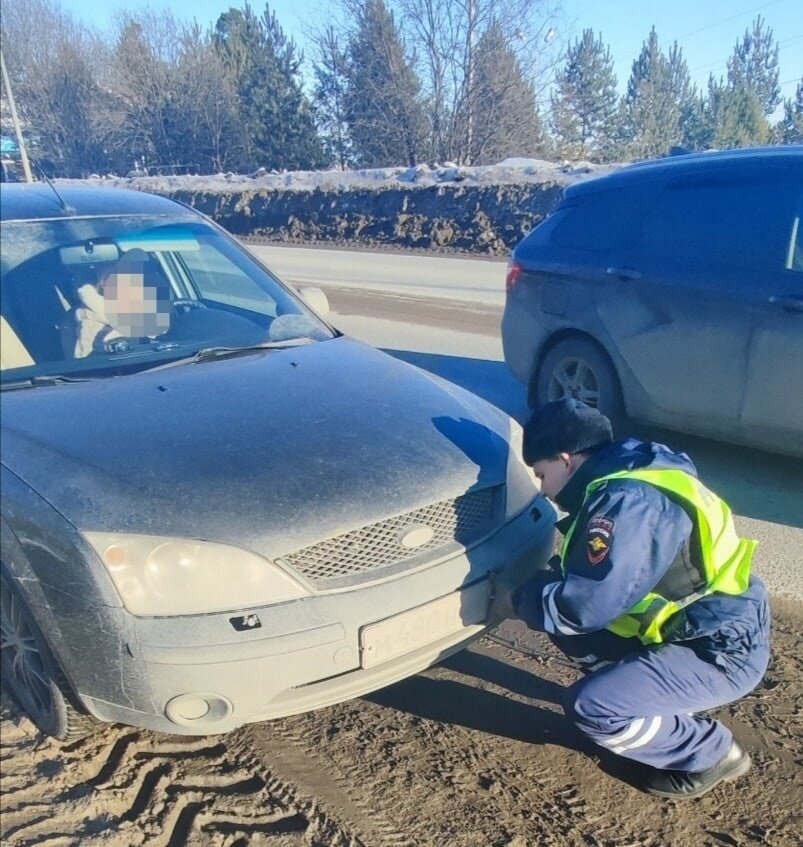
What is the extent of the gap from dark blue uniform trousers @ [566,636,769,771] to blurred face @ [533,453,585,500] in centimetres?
58

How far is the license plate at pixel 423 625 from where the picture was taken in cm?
260

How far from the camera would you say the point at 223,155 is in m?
51.4

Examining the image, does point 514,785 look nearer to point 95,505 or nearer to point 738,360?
point 95,505

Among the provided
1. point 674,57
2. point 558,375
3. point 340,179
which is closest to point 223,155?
point 340,179

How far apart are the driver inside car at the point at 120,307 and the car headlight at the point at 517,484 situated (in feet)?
5.28

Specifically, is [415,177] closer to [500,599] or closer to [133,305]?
[133,305]

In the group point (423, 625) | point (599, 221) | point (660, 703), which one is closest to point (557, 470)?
point (423, 625)

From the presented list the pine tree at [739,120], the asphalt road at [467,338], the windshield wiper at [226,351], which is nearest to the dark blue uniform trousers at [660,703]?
the asphalt road at [467,338]

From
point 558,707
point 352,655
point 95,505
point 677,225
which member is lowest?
point 558,707

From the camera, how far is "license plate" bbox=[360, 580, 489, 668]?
2.60 m

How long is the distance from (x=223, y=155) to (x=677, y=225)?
1963 inches

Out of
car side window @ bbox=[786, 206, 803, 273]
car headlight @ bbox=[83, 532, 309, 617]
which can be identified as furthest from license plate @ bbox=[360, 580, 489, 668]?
car side window @ bbox=[786, 206, 803, 273]

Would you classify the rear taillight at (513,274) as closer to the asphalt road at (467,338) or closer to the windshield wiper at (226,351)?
the asphalt road at (467,338)

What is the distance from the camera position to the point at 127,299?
12.2 ft
